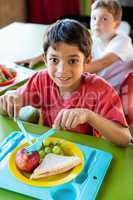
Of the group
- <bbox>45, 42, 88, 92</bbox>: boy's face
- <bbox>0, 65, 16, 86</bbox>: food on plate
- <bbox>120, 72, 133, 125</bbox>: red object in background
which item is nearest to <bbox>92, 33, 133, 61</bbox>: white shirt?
<bbox>120, 72, 133, 125</bbox>: red object in background

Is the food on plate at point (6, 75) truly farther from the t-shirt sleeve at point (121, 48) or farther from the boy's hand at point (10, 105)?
the t-shirt sleeve at point (121, 48)

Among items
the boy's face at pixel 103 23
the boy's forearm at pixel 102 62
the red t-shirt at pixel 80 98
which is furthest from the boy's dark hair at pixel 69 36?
the boy's face at pixel 103 23

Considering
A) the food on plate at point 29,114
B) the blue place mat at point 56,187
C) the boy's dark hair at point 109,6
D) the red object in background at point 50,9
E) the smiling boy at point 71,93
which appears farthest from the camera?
the red object in background at point 50,9

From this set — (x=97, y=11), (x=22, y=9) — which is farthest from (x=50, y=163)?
(x=22, y=9)

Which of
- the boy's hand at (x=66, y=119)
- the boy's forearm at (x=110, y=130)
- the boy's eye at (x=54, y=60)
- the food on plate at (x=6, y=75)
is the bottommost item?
the food on plate at (x=6, y=75)

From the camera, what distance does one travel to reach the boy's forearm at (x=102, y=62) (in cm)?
146

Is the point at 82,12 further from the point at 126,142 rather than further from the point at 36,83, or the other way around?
the point at 126,142

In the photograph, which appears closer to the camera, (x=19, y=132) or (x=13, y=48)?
(x=19, y=132)

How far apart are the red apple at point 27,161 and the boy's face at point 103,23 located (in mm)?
1023

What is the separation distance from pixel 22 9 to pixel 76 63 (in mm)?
2860

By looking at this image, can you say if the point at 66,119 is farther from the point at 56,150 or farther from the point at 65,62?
the point at 65,62

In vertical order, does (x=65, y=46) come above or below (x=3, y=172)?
above

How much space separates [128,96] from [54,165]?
22.8 inches

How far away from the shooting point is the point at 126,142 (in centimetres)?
85
